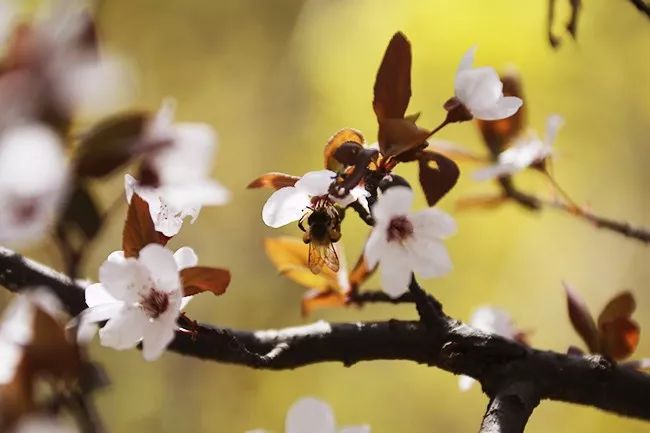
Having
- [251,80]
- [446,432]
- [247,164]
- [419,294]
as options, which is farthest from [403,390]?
[419,294]

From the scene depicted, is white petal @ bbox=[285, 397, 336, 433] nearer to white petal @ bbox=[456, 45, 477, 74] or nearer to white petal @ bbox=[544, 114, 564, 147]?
white petal @ bbox=[456, 45, 477, 74]

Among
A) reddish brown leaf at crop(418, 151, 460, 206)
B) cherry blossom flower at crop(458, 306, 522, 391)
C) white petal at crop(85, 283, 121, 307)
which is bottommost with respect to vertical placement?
white petal at crop(85, 283, 121, 307)

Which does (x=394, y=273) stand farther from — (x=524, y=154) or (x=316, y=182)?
(x=524, y=154)

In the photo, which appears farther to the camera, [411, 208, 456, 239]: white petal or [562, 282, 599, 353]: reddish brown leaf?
[562, 282, 599, 353]: reddish brown leaf

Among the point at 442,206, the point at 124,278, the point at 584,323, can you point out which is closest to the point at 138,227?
the point at 124,278

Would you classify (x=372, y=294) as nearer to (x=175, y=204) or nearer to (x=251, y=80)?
(x=175, y=204)

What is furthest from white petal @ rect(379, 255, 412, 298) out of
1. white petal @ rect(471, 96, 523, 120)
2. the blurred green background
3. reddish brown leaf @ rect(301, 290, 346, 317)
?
the blurred green background
